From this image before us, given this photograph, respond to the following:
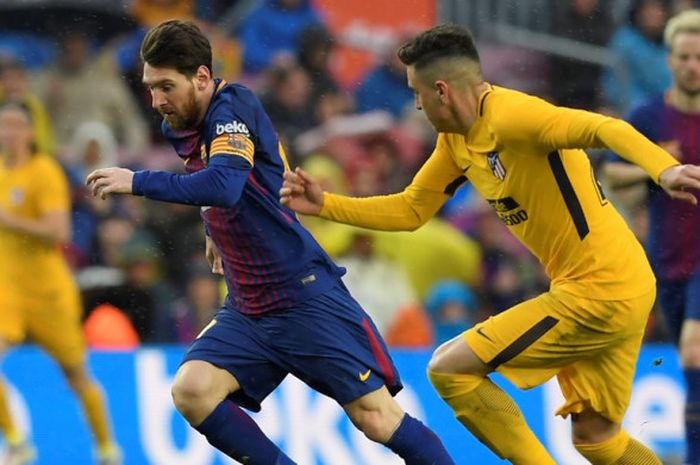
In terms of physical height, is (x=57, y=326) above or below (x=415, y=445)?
below

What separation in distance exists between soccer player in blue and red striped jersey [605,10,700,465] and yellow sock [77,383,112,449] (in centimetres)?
298

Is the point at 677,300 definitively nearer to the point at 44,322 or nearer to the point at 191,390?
the point at 191,390

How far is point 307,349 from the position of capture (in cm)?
553

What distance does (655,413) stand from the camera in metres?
8.00

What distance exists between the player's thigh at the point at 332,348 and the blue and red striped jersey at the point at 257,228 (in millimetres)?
64

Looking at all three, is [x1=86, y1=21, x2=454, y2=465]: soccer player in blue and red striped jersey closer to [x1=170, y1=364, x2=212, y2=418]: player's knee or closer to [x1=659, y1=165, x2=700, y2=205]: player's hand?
[x1=170, y1=364, x2=212, y2=418]: player's knee

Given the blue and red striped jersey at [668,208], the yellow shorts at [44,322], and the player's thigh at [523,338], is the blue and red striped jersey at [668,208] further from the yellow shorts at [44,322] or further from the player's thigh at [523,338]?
the yellow shorts at [44,322]

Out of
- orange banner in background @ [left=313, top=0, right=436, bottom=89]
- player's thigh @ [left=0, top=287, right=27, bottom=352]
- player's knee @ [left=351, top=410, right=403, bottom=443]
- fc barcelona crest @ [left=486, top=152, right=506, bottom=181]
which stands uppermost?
orange banner in background @ [left=313, top=0, right=436, bottom=89]

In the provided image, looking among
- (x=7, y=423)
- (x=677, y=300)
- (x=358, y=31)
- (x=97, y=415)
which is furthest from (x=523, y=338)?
(x=358, y=31)

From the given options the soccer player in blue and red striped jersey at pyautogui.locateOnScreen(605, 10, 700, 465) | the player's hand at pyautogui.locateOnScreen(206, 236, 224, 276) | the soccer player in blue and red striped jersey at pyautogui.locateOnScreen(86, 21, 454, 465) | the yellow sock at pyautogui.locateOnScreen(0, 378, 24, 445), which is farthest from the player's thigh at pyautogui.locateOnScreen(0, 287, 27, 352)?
the soccer player in blue and red striped jersey at pyautogui.locateOnScreen(605, 10, 700, 465)

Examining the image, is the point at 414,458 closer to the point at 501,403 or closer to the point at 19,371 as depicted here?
the point at 501,403

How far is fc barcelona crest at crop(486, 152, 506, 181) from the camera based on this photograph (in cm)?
540

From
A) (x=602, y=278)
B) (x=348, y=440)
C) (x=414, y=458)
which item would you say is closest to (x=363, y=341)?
(x=414, y=458)

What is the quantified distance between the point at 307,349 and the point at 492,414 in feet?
2.37
